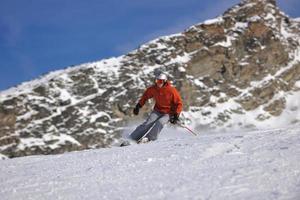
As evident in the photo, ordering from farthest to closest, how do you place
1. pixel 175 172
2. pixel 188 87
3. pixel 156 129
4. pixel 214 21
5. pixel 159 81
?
pixel 214 21 < pixel 188 87 < pixel 159 81 < pixel 156 129 < pixel 175 172

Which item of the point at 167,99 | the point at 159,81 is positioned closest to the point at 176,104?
the point at 167,99

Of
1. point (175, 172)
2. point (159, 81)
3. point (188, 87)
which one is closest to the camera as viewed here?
point (175, 172)

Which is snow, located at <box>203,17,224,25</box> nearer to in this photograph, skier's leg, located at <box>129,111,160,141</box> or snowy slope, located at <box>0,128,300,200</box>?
skier's leg, located at <box>129,111,160,141</box>

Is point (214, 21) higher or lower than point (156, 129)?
higher

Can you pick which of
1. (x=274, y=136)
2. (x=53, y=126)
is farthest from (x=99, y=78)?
(x=274, y=136)

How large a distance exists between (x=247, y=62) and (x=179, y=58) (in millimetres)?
21940

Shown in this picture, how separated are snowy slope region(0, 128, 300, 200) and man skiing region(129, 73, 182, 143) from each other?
276 centimetres

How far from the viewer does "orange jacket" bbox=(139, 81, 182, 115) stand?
1274cm

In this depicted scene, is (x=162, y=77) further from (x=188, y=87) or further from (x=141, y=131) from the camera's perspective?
(x=188, y=87)

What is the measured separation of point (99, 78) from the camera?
162 meters

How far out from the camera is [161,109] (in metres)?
12.9

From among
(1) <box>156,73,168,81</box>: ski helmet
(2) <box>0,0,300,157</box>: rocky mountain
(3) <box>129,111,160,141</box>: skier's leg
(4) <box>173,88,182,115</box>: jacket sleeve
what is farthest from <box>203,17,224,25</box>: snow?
(3) <box>129,111,160,141</box>: skier's leg

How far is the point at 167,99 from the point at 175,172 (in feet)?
19.0

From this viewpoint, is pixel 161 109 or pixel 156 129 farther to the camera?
pixel 161 109
